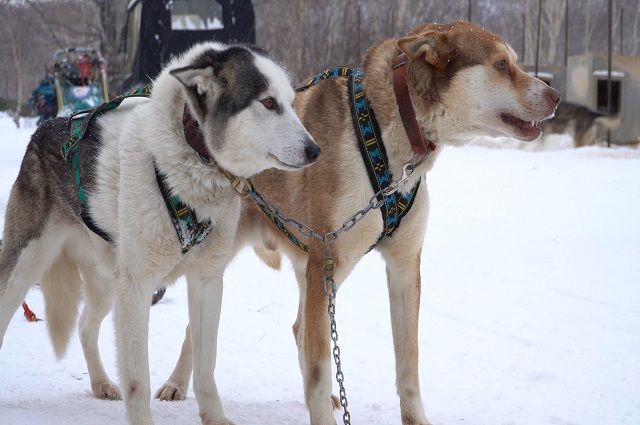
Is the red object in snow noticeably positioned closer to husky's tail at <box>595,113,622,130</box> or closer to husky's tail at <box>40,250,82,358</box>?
husky's tail at <box>40,250,82,358</box>

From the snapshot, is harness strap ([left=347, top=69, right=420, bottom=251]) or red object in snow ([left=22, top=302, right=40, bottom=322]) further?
red object in snow ([left=22, top=302, right=40, bottom=322])

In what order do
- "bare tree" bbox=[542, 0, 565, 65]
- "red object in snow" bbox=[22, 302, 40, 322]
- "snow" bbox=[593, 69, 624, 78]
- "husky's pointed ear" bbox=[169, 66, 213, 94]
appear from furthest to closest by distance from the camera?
"bare tree" bbox=[542, 0, 565, 65] < "snow" bbox=[593, 69, 624, 78] < "red object in snow" bbox=[22, 302, 40, 322] < "husky's pointed ear" bbox=[169, 66, 213, 94]

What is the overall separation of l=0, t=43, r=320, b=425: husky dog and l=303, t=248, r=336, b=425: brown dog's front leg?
40 cm

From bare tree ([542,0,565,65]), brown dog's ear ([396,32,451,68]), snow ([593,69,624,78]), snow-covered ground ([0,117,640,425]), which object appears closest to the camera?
brown dog's ear ([396,32,451,68])

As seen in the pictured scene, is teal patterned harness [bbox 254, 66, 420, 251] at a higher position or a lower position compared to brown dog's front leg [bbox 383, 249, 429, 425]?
higher

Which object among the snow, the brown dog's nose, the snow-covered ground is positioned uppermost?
the brown dog's nose

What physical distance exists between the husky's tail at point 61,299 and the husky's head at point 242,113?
1335mm

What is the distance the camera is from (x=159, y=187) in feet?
9.66

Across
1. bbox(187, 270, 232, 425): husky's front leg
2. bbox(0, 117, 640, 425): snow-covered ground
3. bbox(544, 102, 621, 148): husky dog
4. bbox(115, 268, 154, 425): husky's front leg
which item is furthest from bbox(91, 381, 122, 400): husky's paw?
bbox(544, 102, 621, 148): husky dog

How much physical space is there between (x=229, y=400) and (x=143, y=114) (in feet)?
5.22

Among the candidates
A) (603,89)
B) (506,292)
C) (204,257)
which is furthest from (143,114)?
(603,89)

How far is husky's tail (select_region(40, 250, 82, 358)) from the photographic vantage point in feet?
12.5

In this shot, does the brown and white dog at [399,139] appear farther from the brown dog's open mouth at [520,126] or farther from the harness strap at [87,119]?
the harness strap at [87,119]

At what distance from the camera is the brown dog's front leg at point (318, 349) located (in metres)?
3.32
